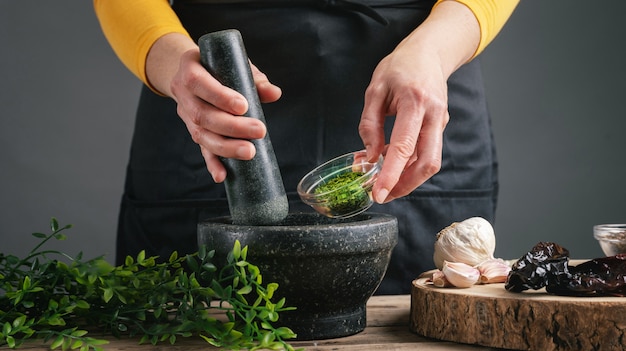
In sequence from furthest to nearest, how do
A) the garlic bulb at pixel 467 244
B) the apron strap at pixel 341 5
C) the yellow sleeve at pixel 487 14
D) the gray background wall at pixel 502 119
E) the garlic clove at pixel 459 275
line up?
the gray background wall at pixel 502 119 → the apron strap at pixel 341 5 → the yellow sleeve at pixel 487 14 → the garlic bulb at pixel 467 244 → the garlic clove at pixel 459 275

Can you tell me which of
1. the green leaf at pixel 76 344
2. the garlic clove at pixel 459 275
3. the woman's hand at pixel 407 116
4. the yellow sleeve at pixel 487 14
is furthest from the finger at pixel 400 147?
the green leaf at pixel 76 344

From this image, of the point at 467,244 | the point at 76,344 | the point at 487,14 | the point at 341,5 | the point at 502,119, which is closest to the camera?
the point at 76,344

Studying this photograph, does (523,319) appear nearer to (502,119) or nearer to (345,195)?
(345,195)

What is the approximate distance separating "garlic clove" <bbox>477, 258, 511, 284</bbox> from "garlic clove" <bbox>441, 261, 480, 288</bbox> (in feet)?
0.11

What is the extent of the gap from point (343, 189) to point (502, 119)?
2.12 meters

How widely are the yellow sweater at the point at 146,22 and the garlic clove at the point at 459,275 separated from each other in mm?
560

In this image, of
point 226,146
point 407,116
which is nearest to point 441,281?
point 407,116

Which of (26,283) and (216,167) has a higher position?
(216,167)

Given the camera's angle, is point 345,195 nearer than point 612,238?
Yes

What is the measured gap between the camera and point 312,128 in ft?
5.95

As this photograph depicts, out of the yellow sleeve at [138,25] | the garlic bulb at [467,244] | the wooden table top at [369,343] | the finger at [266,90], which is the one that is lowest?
the wooden table top at [369,343]

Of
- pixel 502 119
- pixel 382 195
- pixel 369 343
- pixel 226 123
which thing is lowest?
pixel 369 343

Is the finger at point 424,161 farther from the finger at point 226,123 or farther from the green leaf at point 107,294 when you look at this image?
the green leaf at point 107,294

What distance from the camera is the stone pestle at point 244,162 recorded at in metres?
1.33
